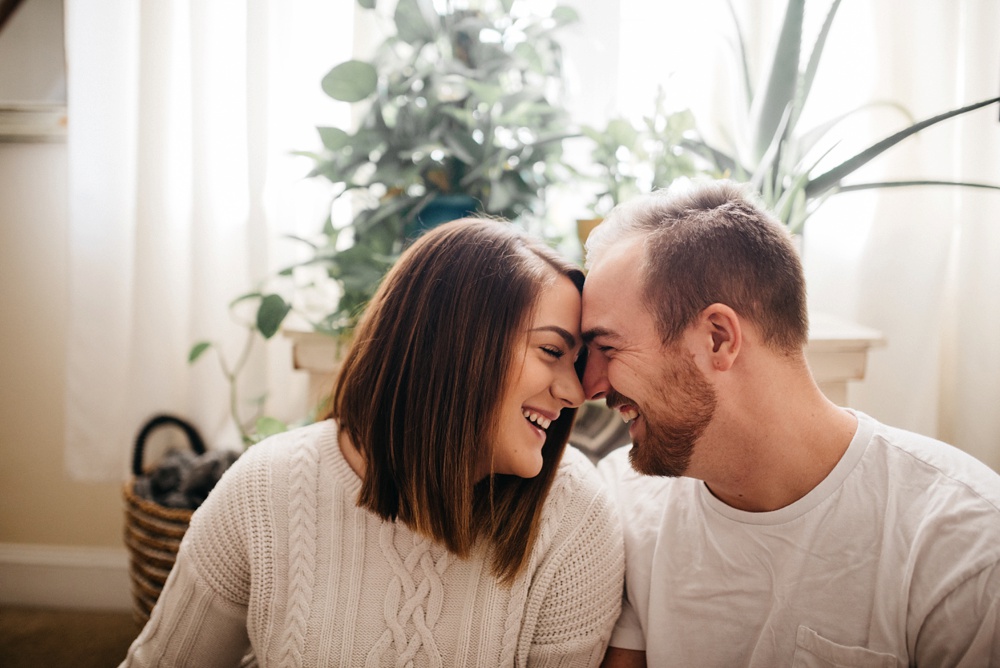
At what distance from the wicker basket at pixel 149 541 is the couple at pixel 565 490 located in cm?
43

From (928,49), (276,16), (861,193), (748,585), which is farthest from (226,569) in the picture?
(928,49)

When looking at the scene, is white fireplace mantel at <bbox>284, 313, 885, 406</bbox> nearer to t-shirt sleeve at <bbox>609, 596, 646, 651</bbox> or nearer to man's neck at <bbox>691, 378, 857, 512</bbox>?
man's neck at <bbox>691, 378, 857, 512</bbox>

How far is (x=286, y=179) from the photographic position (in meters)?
1.73

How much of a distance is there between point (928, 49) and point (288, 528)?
1618mm

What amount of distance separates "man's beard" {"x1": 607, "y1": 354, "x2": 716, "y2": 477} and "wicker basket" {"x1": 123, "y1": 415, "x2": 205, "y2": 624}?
3.18 ft

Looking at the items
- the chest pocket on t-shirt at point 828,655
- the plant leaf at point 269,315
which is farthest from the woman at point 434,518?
the plant leaf at point 269,315

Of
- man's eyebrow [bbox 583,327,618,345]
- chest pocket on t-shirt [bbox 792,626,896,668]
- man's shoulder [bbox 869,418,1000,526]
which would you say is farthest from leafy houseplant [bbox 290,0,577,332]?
chest pocket on t-shirt [bbox 792,626,896,668]

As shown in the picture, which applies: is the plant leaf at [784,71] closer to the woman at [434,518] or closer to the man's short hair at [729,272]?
the man's short hair at [729,272]

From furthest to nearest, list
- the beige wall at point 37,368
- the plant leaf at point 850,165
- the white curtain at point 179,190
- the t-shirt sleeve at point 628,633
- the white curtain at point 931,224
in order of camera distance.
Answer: the beige wall at point 37,368 → the white curtain at point 179,190 → the white curtain at point 931,224 → the plant leaf at point 850,165 → the t-shirt sleeve at point 628,633

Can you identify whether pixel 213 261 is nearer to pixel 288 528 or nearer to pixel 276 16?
pixel 276 16

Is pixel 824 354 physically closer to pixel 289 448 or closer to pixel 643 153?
pixel 643 153

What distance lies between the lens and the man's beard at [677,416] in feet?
3.15

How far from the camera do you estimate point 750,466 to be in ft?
3.15

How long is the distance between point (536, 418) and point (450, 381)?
0.45 feet
